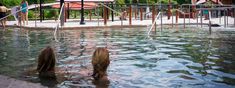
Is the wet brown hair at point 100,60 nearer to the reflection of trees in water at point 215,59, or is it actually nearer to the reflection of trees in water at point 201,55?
the reflection of trees in water at point 215,59

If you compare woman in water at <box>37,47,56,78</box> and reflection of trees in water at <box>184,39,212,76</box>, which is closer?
woman in water at <box>37,47,56,78</box>

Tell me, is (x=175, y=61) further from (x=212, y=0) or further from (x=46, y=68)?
(x=212, y=0)

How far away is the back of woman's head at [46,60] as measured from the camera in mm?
7902

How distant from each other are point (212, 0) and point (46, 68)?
36.3 meters

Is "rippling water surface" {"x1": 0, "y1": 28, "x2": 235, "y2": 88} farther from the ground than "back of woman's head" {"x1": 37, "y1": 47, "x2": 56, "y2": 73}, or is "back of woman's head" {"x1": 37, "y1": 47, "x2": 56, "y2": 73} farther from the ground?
"back of woman's head" {"x1": 37, "y1": 47, "x2": 56, "y2": 73}

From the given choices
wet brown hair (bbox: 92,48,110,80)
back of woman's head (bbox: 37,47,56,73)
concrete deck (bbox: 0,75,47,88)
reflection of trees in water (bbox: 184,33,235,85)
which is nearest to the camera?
concrete deck (bbox: 0,75,47,88)

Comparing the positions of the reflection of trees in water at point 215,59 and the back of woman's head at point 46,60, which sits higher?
the back of woman's head at point 46,60

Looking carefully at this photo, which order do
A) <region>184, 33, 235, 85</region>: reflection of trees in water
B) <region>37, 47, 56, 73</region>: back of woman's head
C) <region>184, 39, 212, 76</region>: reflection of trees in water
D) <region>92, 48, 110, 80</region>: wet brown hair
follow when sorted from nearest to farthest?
<region>92, 48, 110, 80</region>: wet brown hair, <region>37, 47, 56, 73</region>: back of woman's head, <region>184, 33, 235, 85</region>: reflection of trees in water, <region>184, 39, 212, 76</region>: reflection of trees in water

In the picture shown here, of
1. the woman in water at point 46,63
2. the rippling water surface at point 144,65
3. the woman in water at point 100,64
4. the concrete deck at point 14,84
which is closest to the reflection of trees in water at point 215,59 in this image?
the rippling water surface at point 144,65

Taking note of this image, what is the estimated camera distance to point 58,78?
8.04 meters

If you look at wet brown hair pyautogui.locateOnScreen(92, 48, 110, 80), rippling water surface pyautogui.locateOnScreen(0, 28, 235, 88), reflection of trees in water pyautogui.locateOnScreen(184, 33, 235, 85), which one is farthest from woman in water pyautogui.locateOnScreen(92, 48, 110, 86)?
reflection of trees in water pyautogui.locateOnScreen(184, 33, 235, 85)

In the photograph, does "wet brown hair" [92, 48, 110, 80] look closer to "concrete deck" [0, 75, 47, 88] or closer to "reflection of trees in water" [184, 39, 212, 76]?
"concrete deck" [0, 75, 47, 88]

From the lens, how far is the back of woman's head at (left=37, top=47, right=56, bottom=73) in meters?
7.90

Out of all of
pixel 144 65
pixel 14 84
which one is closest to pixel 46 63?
pixel 14 84
